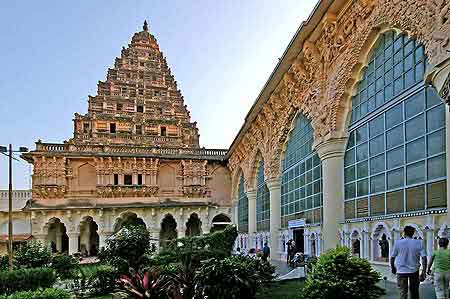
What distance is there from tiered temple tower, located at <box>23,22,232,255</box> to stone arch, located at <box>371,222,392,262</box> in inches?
934

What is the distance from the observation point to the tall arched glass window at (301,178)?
14.7 m

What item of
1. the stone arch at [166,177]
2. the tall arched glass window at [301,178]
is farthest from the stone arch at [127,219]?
the tall arched glass window at [301,178]

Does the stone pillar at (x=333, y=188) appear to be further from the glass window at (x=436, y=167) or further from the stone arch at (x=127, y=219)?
the stone arch at (x=127, y=219)

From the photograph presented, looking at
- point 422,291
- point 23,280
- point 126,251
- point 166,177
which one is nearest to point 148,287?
point 126,251

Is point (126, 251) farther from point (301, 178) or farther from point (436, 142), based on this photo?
point (436, 142)

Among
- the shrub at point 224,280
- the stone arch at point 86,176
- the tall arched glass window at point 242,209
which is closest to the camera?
the shrub at point 224,280

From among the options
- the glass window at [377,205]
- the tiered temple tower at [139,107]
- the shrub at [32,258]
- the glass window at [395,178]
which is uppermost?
the tiered temple tower at [139,107]

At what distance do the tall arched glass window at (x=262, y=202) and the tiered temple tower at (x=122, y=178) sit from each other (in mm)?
9413

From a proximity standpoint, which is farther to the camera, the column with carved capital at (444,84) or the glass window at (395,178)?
the glass window at (395,178)

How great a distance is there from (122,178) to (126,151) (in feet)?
7.43

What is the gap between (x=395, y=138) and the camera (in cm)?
942

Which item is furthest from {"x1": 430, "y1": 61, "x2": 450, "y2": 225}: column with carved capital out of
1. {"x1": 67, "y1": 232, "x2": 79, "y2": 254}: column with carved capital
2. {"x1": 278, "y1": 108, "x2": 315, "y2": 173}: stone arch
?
{"x1": 67, "y1": 232, "x2": 79, "y2": 254}: column with carved capital

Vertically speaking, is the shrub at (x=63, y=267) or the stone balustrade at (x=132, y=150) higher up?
the stone balustrade at (x=132, y=150)

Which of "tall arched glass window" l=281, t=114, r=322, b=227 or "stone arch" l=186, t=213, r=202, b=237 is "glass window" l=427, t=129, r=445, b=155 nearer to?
"tall arched glass window" l=281, t=114, r=322, b=227
